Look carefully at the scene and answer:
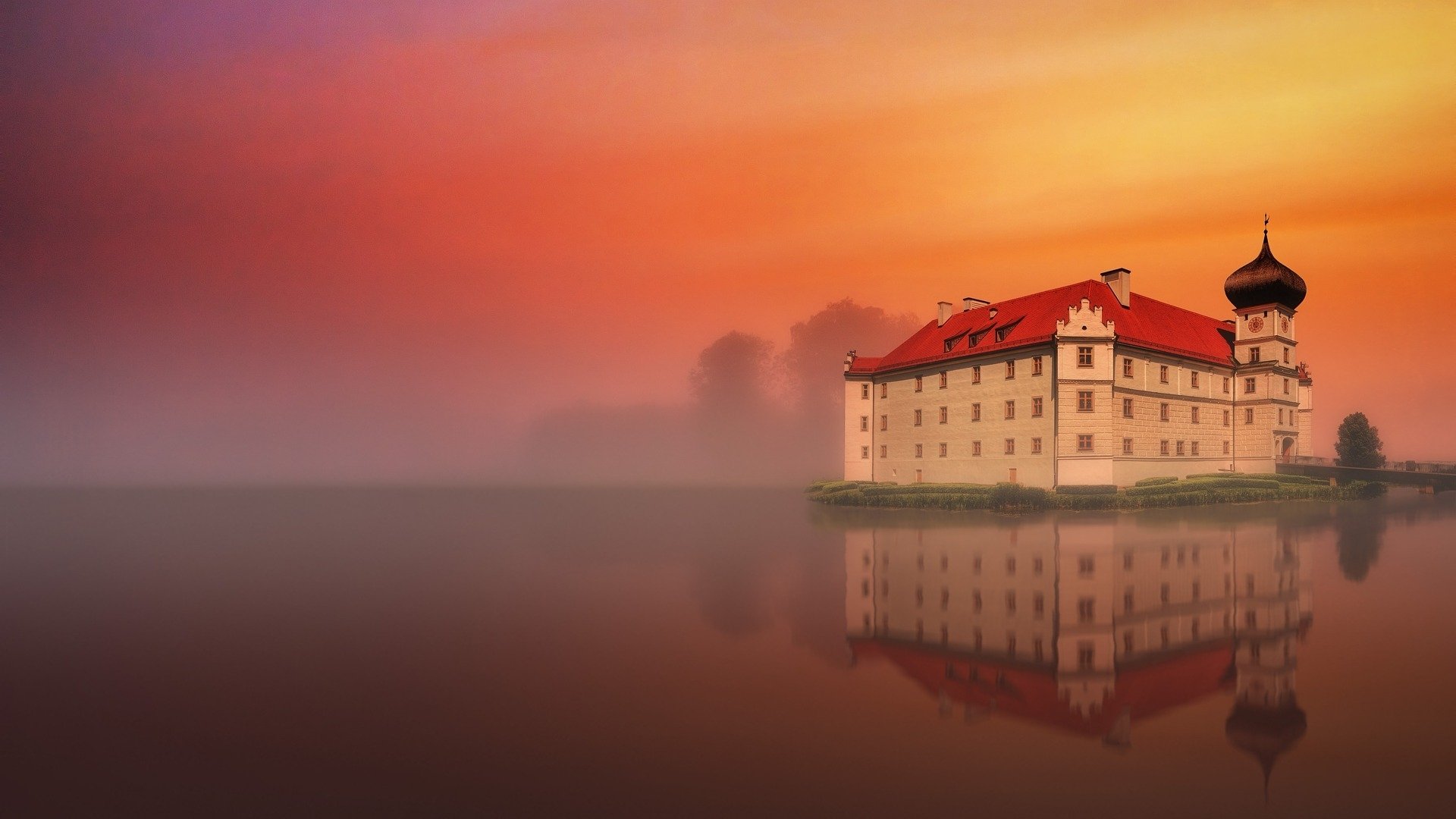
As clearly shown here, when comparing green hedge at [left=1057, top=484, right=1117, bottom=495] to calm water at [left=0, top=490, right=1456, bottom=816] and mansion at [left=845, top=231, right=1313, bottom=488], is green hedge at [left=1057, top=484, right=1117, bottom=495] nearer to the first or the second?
mansion at [left=845, top=231, right=1313, bottom=488]

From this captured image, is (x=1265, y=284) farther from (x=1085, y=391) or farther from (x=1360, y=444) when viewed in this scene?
(x=1085, y=391)

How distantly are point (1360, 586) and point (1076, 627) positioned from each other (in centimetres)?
924

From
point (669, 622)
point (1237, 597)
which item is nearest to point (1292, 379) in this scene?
point (1237, 597)

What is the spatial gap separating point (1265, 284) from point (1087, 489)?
2491 cm

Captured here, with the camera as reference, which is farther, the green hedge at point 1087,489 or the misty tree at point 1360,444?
the misty tree at point 1360,444

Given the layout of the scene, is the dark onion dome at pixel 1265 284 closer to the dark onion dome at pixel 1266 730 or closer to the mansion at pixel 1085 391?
the mansion at pixel 1085 391

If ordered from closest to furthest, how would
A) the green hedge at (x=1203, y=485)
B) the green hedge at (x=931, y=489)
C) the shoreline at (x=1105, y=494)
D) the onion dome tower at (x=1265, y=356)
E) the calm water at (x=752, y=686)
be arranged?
the calm water at (x=752, y=686), the shoreline at (x=1105, y=494), the green hedge at (x=1203, y=485), the green hedge at (x=931, y=489), the onion dome tower at (x=1265, y=356)

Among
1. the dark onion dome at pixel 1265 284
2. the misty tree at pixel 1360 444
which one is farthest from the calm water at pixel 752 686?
the misty tree at pixel 1360 444

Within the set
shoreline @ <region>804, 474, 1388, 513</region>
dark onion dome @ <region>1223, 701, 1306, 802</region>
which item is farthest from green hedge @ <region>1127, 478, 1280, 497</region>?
dark onion dome @ <region>1223, 701, 1306, 802</region>

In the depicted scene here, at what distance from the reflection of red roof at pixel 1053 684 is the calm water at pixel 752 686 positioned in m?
0.05

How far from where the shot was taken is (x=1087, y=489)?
1593 inches

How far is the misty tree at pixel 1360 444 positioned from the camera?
54.8m

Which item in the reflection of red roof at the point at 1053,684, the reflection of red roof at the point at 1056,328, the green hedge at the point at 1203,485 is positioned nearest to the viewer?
the reflection of red roof at the point at 1053,684

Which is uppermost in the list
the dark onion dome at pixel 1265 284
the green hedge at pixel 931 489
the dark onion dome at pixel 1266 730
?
the dark onion dome at pixel 1265 284
